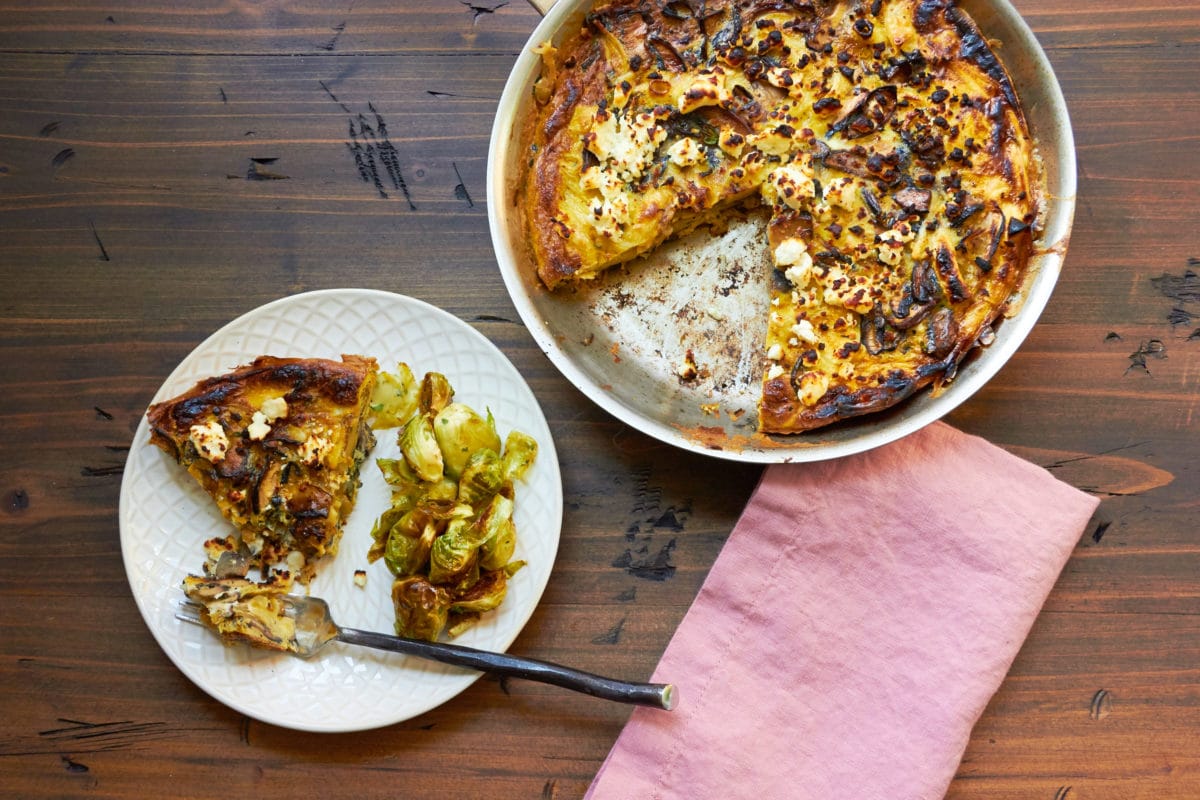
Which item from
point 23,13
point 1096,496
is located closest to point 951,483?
point 1096,496

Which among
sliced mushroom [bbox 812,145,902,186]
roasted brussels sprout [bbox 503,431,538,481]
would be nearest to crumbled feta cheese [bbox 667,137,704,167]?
sliced mushroom [bbox 812,145,902,186]

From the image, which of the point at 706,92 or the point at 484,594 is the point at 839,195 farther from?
the point at 484,594

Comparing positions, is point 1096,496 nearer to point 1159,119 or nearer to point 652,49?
point 1159,119

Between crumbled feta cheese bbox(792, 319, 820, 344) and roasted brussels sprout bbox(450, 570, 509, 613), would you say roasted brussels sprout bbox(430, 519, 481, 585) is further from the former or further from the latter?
crumbled feta cheese bbox(792, 319, 820, 344)

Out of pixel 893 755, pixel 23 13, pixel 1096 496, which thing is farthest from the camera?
pixel 23 13

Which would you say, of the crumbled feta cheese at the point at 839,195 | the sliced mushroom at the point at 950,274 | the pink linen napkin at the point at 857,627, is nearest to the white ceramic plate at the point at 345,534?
the pink linen napkin at the point at 857,627

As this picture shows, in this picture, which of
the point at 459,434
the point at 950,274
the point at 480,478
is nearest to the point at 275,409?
the point at 459,434

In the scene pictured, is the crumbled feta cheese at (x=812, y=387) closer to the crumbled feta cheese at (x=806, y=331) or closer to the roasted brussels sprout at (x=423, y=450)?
the crumbled feta cheese at (x=806, y=331)
